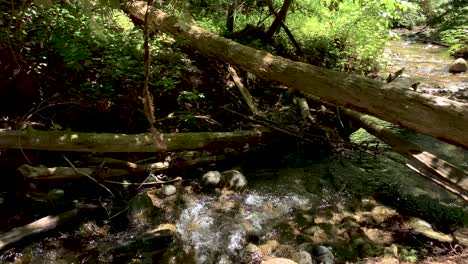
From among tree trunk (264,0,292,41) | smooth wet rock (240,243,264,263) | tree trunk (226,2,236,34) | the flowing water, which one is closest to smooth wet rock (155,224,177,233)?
smooth wet rock (240,243,264,263)

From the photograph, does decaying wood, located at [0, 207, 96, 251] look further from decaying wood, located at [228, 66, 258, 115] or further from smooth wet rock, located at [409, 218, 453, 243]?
smooth wet rock, located at [409, 218, 453, 243]

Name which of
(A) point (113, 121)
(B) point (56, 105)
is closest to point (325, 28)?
(A) point (113, 121)

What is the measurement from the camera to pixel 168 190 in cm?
495

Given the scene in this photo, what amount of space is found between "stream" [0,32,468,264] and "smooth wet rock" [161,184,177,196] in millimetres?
38

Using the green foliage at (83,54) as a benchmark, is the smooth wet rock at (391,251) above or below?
below

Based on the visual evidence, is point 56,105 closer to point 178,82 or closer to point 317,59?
point 178,82

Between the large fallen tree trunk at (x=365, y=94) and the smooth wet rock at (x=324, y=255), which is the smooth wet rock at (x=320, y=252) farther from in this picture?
the large fallen tree trunk at (x=365, y=94)

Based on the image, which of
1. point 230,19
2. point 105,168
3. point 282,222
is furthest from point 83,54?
point 230,19

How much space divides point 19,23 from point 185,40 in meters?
2.71

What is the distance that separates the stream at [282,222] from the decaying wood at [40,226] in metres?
0.11

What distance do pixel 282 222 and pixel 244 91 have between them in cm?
279

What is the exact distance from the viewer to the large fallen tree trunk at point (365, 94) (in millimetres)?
3410

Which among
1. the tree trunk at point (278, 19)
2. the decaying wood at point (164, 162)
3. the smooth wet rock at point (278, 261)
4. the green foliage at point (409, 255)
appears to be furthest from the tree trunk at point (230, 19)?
the green foliage at point (409, 255)

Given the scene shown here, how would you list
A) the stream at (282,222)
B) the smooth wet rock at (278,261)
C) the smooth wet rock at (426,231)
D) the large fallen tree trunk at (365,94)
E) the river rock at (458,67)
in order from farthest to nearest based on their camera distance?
the river rock at (458,67) → the smooth wet rock at (426,231) → the stream at (282,222) → the smooth wet rock at (278,261) → the large fallen tree trunk at (365,94)
